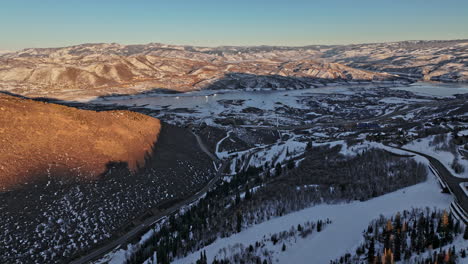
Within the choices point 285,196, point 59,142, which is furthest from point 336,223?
point 59,142

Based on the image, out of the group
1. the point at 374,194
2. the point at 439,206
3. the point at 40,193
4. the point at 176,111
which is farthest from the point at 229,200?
the point at 176,111

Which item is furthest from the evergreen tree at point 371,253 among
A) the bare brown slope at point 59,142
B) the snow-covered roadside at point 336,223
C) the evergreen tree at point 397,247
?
the bare brown slope at point 59,142

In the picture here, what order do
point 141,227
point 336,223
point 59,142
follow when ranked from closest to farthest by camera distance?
point 336,223
point 141,227
point 59,142

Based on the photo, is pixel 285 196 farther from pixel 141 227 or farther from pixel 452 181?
pixel 141 227

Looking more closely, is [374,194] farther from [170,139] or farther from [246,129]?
[246,129]

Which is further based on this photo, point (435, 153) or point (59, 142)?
point (59, 142)

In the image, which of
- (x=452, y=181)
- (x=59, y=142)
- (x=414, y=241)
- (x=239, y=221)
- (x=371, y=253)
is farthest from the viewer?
(x=59, y=142)

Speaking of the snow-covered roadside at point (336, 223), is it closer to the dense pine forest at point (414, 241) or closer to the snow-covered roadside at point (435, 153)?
the dense pine forest at point (414, 241)
